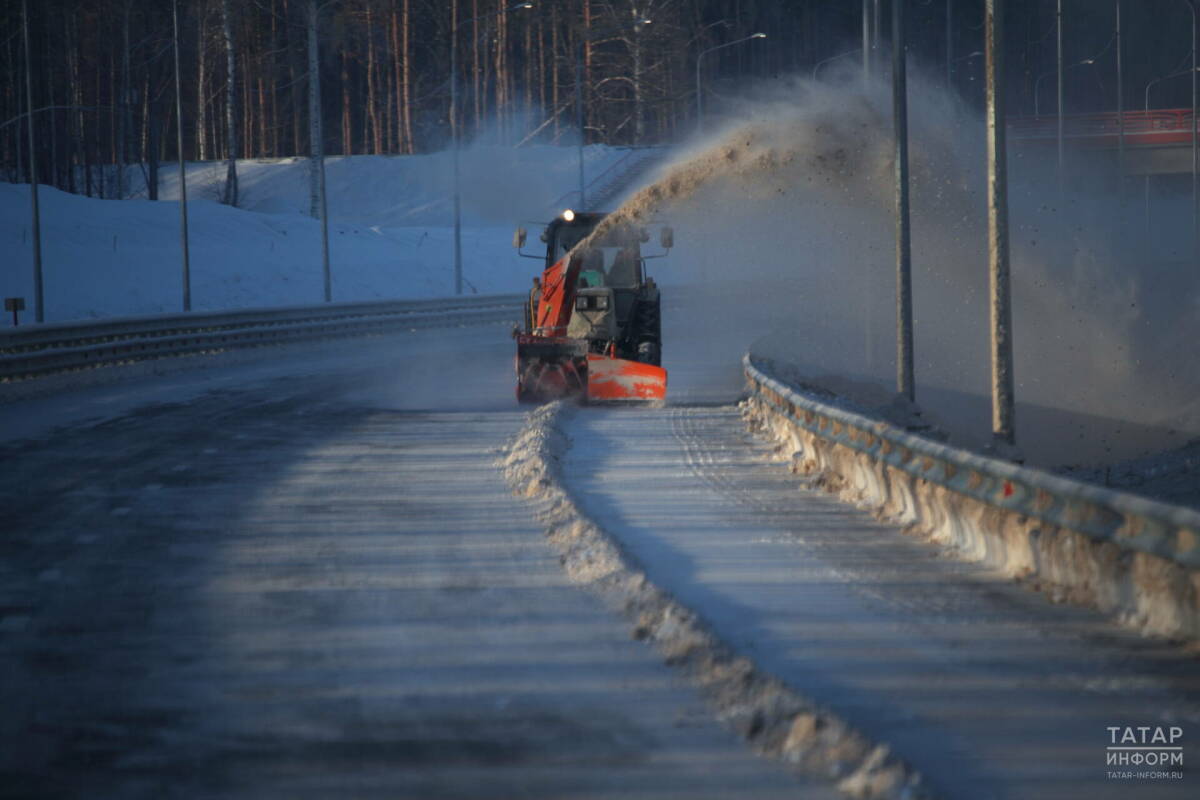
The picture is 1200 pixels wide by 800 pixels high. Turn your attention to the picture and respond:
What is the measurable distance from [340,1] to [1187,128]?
46249mm

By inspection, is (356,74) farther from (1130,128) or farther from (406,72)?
(1130,128)

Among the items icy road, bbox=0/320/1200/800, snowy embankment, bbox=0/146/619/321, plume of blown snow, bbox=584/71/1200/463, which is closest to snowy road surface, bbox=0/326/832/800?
icy road, bbox=0/320/1200/800

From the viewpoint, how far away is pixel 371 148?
10062 cm

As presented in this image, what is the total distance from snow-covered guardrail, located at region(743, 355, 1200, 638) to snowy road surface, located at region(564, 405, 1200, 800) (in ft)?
0.64

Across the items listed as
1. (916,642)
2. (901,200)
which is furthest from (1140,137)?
(916,642)

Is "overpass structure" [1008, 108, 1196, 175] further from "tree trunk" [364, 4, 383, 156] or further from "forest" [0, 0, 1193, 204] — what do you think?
"tree trunk" [364, 4, 383, 156]

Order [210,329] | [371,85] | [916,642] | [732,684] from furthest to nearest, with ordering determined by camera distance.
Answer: [371,85] → [210,329] → [916,642] → [732,684]

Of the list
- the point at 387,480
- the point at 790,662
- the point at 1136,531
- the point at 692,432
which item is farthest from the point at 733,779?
the point at 692,432

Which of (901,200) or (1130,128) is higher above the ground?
(1130,128)

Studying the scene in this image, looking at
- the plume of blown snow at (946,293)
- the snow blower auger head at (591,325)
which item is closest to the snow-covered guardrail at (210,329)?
the plume of blown snow at (946,293)

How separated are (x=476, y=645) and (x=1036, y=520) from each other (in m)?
3.61

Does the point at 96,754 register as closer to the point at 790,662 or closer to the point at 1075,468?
the point at 790,662

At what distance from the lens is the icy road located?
5773 mm

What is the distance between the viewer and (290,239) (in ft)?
194
